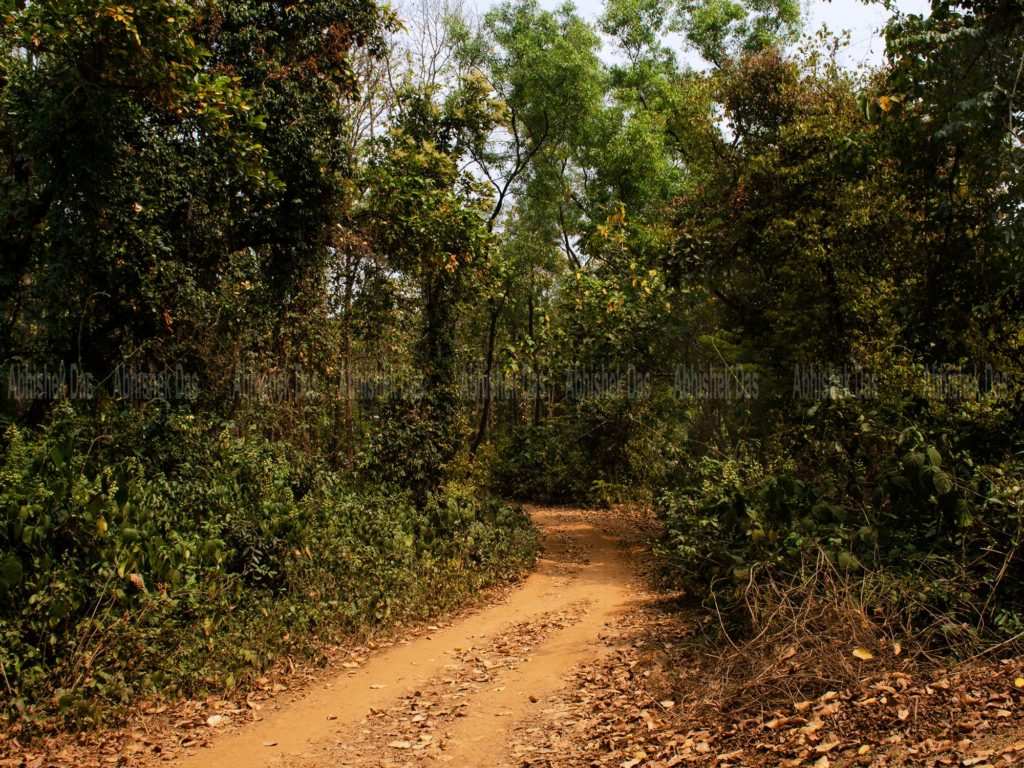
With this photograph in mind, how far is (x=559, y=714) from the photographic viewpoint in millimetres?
5535

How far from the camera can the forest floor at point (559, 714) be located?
13.5 ft

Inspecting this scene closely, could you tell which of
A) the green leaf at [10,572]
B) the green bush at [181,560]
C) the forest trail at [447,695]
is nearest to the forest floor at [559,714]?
the forest trail at [447,695]

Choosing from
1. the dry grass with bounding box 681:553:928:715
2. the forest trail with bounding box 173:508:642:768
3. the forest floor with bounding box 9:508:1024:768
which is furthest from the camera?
the forest trail with bounding box 173:508:642:768

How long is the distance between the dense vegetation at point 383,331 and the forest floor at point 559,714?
0.43m

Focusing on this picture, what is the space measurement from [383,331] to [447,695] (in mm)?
7037

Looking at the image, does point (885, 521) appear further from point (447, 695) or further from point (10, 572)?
point (10, 572)

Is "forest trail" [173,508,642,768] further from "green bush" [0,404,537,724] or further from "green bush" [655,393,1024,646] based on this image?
"green bush" [655,393,1024,646]

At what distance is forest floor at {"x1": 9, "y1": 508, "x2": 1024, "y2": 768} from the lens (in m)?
4.11

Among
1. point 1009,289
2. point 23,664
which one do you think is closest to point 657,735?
point 23,664

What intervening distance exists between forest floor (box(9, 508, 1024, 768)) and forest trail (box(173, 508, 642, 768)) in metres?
0.02

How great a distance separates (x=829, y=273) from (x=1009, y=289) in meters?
3.10

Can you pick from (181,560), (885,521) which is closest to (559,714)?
(885,521)

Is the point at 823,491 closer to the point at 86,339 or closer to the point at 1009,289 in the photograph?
the point at 1009,289

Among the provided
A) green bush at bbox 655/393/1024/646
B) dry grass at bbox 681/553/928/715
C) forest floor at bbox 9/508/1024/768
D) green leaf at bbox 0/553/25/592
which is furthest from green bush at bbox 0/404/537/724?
dry grass at bbox 681/553/928/715
